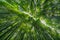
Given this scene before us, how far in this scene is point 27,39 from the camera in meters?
5.32

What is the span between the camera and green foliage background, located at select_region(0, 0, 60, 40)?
5340 millimetres

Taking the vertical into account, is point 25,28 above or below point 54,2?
below

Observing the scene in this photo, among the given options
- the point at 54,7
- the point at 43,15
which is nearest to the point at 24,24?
the point at 43,15

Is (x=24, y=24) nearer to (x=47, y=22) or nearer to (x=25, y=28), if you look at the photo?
(x=25, y=28)

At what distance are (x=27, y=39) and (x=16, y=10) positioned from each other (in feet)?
2.58

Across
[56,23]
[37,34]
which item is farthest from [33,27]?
[56,23]

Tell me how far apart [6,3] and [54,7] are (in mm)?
1248

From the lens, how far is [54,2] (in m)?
5.53

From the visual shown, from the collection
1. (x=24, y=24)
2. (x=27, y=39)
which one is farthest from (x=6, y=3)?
(x=27, y=39)

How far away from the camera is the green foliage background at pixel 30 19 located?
5.34m

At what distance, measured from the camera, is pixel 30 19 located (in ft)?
17.7

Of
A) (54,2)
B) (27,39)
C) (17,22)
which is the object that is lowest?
(27,39)

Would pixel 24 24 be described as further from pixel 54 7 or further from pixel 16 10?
pixel 54 7

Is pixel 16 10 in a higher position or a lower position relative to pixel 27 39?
higher
